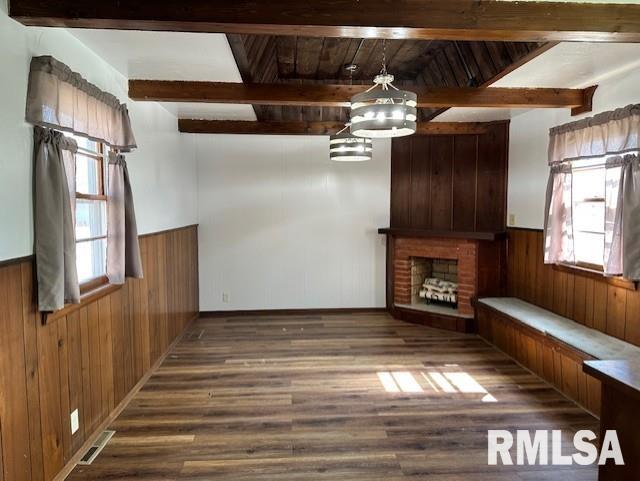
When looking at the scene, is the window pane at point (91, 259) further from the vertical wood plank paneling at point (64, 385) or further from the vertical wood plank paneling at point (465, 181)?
the vertical wood plank paneling at point (465, 181)

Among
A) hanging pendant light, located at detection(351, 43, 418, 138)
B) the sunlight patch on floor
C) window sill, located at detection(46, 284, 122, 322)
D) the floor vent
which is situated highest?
hanging pendant light, located at detection(351, 43, 418, 138)

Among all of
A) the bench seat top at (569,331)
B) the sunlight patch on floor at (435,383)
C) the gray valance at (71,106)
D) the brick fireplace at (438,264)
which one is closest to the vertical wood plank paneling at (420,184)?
the brick fireplace at (438,264)

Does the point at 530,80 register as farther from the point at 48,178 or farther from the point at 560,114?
the point at 48,178

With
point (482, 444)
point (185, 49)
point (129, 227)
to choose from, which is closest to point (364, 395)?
point (482, 444)

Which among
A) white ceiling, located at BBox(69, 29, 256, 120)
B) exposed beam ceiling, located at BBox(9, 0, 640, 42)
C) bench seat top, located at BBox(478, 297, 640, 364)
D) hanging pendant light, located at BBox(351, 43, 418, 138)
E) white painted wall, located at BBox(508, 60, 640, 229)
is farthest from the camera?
white painted wall, located at BBox(508, 60, 640, 229)

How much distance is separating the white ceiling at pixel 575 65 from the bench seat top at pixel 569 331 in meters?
1.94

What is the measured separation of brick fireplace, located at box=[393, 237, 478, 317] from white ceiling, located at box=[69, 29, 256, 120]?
10.3 ft

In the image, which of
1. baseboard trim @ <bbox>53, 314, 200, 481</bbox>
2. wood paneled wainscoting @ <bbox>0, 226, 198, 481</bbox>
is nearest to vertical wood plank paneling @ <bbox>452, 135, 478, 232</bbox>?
wood paneled wainscoting @ <bbox>0, 226, 198, 481</bbox>

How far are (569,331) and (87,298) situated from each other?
3584mm

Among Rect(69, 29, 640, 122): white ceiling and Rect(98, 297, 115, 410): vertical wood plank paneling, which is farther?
Rect(98, 297, 115, 410): vertical wood plank paneling

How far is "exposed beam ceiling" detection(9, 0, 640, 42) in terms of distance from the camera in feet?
6.47

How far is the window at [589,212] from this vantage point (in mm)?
3574

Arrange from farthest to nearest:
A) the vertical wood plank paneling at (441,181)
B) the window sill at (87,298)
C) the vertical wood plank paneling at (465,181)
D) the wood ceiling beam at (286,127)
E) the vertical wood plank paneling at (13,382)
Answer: the vertical wood plank paneling at (441,181) → the vertical wood plank paneling at (465,181) → the wood ceiling beam at (286,127) → the window sill at (87,298) → the vertical wood plank paneling at (13,382)

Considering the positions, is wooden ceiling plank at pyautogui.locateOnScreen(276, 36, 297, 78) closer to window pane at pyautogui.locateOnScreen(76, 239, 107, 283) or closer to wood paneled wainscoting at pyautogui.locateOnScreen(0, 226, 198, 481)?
wood paneled wainscoting at pyautogui.locateOnScreen(0, 226, 198, 481)
